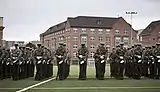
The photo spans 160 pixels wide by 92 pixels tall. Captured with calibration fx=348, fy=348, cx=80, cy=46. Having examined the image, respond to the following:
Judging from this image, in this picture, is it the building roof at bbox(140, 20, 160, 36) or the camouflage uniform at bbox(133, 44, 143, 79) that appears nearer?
the camouflage uniform at bbox(133, 44, 143, 79)

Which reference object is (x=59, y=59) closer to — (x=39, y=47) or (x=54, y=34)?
(x=39, y=47)

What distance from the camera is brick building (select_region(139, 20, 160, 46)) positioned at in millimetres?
22966

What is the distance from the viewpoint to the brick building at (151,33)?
23.0 m

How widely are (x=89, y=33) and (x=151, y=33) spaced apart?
4709 millimetres

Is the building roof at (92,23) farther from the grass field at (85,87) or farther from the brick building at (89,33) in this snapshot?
the grass field at (85,87)

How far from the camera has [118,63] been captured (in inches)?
737

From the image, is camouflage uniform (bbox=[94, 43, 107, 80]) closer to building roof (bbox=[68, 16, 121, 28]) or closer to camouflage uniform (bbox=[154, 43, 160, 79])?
camouflage uniform (bbox=[154, 43, 160, 79])

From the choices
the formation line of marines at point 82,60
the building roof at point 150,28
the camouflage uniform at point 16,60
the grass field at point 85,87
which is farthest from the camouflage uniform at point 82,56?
the building roof at point 150,28

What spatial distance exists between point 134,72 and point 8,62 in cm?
684

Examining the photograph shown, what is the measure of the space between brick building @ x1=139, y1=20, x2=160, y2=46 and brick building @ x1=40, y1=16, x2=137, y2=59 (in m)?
0.98

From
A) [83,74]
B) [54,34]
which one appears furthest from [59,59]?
[54,34]

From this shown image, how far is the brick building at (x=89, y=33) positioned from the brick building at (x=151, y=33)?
38.7 inches

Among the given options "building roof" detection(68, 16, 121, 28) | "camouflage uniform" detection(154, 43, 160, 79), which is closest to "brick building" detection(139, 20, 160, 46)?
"building roof" detection(68, 16, 121, 28)

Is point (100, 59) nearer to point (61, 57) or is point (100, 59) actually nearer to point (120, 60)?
point (120, 60)
